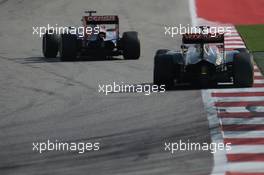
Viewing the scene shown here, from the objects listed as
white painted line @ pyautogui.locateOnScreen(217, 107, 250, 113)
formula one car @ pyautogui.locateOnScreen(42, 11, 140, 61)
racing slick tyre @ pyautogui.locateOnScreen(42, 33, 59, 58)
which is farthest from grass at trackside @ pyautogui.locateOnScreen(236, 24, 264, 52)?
white painted line @ pyautogui.locateOnScreen(217, 107, 250, 113)

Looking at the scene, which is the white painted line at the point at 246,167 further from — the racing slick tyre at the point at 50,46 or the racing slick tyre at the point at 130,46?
the racing slick tyre at the point at 50,46

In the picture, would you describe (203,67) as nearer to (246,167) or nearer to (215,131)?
(215,131)

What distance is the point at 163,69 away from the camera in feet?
77.0

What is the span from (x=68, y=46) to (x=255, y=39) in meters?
9.20

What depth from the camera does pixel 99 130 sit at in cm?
1861

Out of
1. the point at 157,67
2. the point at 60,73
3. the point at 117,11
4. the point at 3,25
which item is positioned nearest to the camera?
the point at 157,67

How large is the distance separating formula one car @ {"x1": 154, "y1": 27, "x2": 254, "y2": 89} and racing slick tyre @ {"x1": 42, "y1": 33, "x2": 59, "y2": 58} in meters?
8.76

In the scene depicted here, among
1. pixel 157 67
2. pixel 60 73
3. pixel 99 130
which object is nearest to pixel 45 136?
pixel 99 130

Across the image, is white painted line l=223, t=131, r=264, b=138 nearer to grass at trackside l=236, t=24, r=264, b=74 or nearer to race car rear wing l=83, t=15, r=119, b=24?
grass at trackside l=236, t=24, r=264, b=74

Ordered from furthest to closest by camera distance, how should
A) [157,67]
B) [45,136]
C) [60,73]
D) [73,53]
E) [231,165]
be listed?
[73,53], [60,73], [157,67], [45,136], [231,165]

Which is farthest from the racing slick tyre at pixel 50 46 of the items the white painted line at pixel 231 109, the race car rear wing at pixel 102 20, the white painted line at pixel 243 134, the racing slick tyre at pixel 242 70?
the white painted line at pixel 243 134

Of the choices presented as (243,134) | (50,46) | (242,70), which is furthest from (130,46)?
(243,134)

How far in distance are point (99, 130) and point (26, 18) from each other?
94.0ft

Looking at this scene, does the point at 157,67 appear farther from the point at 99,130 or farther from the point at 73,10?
the point at 73,10
